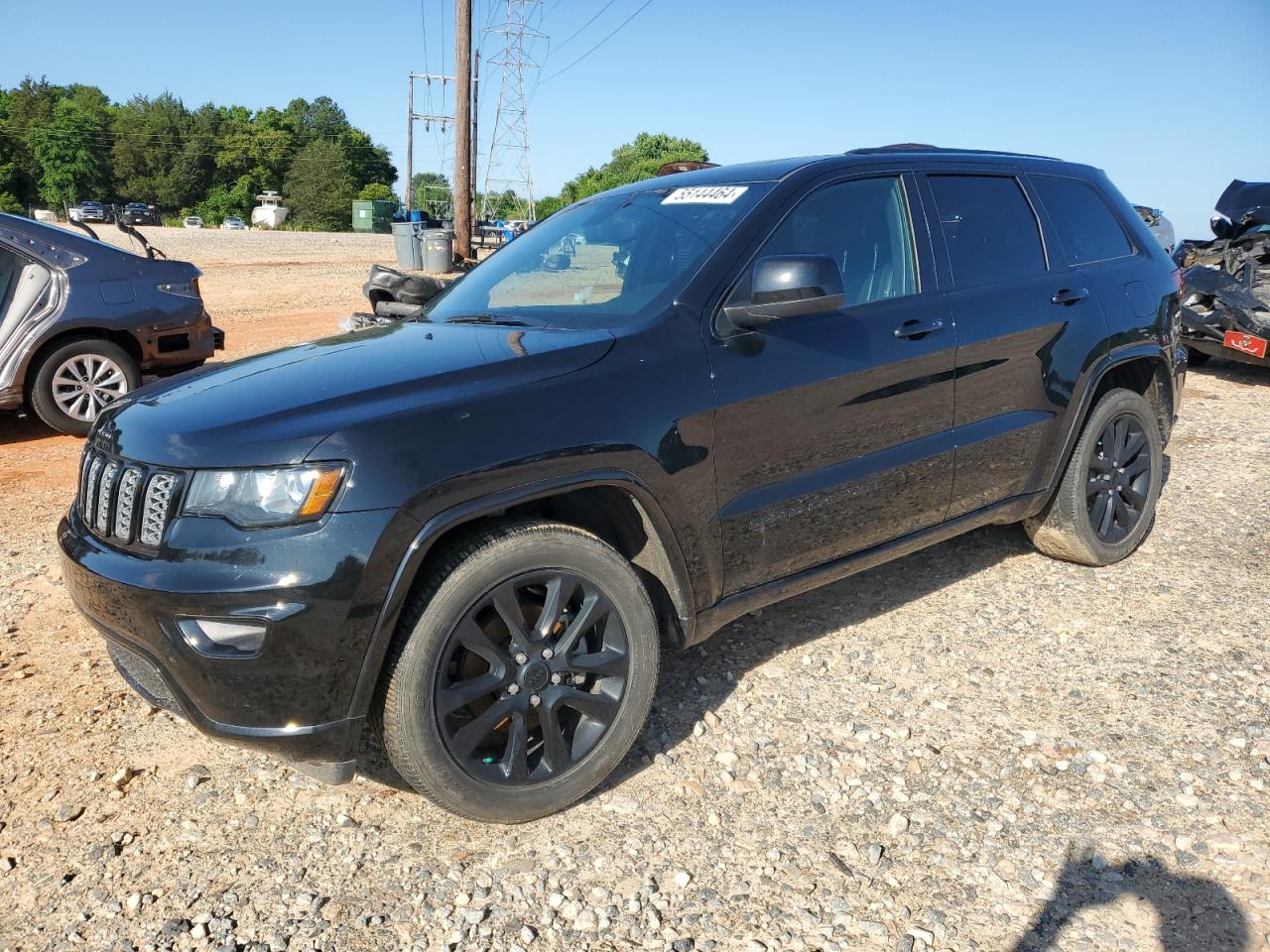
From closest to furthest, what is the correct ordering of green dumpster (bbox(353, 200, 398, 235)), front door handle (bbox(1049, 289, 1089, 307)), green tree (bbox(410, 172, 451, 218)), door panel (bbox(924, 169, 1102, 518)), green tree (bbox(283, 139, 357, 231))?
door panel (bbox(924, 169, 1102, 518))
front door handle (bbox(1049, 289, 1089, 307))
green dumpster (bbox(353, 200, 398, 235))
green tree (bbox(410, 172, 451, 218))
green tree (bbox(283, 139, 357, 231))

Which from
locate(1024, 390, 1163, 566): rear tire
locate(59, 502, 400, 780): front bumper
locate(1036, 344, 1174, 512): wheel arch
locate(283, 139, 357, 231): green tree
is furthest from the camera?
locate(283, 139, 357, 231): green tree

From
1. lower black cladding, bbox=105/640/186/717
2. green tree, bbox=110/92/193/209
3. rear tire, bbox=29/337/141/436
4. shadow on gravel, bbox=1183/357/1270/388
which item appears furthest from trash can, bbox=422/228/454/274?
green tree, bbox=110/92/193/209

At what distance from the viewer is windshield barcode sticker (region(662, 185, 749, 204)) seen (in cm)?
353

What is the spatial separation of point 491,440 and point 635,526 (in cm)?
64

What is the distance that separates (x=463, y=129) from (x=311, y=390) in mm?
20088

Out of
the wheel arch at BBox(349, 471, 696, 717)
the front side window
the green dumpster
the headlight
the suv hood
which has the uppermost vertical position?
the green dumpster

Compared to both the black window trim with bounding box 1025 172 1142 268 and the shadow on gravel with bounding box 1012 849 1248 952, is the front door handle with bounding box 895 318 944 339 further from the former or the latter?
the shadow on gravel with bounding box 1012 849 1248 952

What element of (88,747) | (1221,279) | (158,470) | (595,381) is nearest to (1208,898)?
(595,381)

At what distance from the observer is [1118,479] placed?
4.70 meters

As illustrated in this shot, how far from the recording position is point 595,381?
9.30 feet

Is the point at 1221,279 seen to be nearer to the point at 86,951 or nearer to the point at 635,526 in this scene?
the point at 635,526

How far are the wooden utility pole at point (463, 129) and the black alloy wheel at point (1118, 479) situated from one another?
60.0 feet

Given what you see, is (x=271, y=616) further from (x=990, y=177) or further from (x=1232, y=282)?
(x=1232, y=282)

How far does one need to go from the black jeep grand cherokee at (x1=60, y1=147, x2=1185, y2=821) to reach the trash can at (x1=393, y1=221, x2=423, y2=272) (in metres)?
19.0
